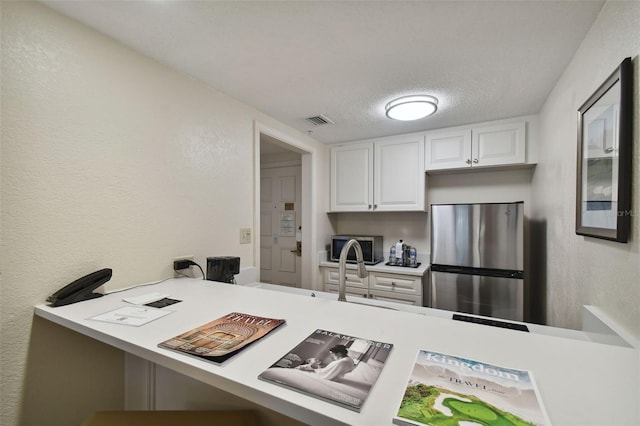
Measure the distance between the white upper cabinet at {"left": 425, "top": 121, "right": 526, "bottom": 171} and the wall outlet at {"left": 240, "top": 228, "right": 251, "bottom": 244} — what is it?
1.89 metres

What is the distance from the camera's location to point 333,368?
2.10 ft

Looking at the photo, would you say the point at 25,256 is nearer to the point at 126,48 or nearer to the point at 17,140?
the point at 17,140

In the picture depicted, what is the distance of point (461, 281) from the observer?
2.36 m

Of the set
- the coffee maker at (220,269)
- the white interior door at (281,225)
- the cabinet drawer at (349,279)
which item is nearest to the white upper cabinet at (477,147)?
the cabinet drawer at (349,279)

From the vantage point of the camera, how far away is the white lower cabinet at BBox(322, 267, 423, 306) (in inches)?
98.3

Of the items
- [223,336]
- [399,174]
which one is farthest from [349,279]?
[223,336]

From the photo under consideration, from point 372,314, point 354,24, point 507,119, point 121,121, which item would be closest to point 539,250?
point 507,119

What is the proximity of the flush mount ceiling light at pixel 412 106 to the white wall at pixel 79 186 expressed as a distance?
136 cm

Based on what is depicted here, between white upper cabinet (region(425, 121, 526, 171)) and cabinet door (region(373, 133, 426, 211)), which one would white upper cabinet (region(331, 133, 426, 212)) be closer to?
cabinet door (region(373, 133, 426, 211))

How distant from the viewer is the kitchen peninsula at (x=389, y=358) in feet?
1.70

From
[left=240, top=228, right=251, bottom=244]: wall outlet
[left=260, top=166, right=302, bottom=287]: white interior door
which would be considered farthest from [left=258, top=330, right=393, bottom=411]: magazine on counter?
[left=260, top=166, right=302, bottom=287]: white interior door

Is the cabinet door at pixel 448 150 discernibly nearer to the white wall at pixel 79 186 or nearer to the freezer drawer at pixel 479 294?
the freezer drawer at pixel 479 294

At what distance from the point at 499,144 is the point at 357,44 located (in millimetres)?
1820

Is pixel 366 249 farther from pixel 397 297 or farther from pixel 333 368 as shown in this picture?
pixel 333 368
